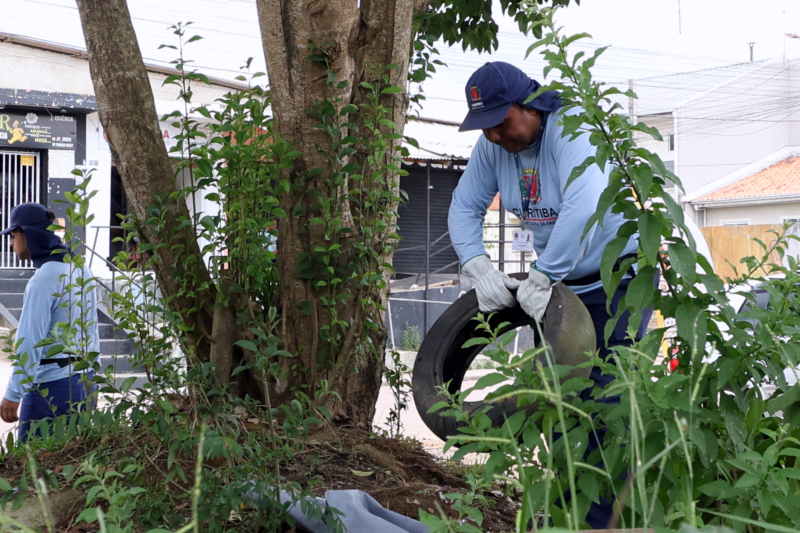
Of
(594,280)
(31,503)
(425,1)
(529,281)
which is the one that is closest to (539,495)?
(529,281)

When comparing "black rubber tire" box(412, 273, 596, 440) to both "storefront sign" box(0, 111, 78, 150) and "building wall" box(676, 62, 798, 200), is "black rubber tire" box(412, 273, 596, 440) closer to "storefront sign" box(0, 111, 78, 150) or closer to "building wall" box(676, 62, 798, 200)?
"storefront sign" box(0, 111, 78, 150)

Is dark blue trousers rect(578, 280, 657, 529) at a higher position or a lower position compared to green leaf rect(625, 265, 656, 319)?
lower

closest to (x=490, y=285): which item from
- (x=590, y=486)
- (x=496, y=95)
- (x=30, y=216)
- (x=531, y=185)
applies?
(x=531, y=185)

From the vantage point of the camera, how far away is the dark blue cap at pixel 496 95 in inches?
126

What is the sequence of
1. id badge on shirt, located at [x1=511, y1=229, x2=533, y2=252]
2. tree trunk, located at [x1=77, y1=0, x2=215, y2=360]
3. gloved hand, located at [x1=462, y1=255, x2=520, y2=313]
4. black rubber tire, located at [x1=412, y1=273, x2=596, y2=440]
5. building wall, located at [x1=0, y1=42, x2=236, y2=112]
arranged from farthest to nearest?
building wall, located at [x1=0, y1=42, x2=236, y2=112], id badge on shirt, located at [x1=511, y1=229, x2=533, y2=252], tree trunk, located at [x1=77, y1=0, x2=215, y2=360], gloved hand, located at [x1=462, y1=255, x2=520, y2=313], black rubber tire, located at [x1=412, y1=273, x2=596, y2=440]

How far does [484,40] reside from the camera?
5875 mm

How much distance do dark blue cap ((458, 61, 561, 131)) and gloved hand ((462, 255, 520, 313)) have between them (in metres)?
0.62

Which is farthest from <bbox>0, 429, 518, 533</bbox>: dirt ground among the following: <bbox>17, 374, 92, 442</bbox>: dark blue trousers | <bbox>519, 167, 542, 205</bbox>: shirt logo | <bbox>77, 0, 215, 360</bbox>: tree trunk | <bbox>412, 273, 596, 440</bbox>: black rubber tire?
<bbox>519, 167, 542, 205</bbox>: shirt logo

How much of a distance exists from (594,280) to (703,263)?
1.48m

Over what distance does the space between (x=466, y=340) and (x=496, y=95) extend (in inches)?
40.7

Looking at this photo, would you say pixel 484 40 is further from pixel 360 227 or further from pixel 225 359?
pixel 225 359

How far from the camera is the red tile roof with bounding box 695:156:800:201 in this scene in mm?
28844

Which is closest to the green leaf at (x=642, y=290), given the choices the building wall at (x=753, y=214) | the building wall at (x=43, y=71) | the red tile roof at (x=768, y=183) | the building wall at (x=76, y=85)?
the building wall at (x=43, y=71)

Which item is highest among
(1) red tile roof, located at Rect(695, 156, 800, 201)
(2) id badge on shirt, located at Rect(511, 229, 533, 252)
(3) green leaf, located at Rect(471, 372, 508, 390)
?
(1) red tile roof, located at Rect(695, 156, 800, 201)
